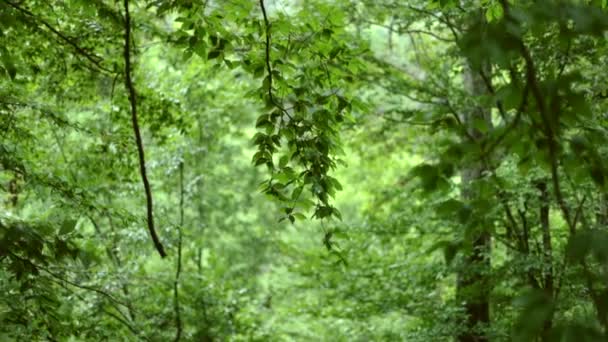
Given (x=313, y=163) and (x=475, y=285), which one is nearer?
(x=313, y=163)

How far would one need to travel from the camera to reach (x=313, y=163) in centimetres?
259

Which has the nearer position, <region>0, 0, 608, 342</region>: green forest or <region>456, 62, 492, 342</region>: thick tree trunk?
<region>0, 0, 608, 342</region>: green forest

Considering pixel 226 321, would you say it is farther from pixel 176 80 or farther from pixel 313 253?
pixel 176 80

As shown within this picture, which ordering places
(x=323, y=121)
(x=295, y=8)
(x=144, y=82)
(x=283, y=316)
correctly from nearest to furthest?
(x=323, y=121) → (x=295, y=8) → (x=144, y=82) → (x=283, y=316)

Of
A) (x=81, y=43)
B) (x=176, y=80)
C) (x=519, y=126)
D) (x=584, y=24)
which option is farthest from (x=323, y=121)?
(x=176, y=80)

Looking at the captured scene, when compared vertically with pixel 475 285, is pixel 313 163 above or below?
below

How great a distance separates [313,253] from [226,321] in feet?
3.61

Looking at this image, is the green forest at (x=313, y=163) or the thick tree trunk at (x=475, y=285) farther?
the thick tree trunk at (x=475, y=285)

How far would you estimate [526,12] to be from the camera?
4.44 ft

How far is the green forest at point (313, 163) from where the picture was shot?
1.49 meters

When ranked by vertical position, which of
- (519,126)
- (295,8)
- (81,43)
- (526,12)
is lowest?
(519,126)

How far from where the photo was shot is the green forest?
1492mm

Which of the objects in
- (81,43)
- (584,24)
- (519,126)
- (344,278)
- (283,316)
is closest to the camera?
(584,24)

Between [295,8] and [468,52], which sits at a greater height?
[295,8]
